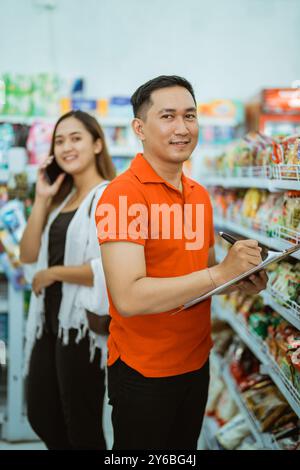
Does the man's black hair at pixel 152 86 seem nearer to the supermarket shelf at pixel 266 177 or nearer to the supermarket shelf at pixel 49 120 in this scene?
the supermarket shelf at pixel 266 177

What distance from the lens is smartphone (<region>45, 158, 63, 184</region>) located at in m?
2.41

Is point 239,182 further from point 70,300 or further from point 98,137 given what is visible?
point 70,300

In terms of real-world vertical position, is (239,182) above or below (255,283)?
above

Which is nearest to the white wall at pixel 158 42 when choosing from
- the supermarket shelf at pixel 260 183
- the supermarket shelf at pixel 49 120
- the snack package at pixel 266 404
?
the supermarket shelf at pixel 49 120

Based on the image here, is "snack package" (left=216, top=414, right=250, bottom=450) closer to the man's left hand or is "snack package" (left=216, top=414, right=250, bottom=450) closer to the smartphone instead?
the man's left hand

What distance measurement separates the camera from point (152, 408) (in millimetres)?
1550

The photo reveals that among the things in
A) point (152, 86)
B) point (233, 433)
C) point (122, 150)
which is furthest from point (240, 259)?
point (122, 150)

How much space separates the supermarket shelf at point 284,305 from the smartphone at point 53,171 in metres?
1.00

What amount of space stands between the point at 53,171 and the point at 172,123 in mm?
1082

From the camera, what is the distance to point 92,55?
187 inches

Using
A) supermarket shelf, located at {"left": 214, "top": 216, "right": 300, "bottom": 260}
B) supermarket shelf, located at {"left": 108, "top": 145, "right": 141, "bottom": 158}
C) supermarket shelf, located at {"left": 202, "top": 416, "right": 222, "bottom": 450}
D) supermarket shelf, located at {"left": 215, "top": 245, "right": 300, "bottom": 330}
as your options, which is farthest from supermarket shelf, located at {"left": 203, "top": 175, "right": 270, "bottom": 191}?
supermarket shelf, located at {"left": 202, "top": 416, "right": 222, "bottom": 450}

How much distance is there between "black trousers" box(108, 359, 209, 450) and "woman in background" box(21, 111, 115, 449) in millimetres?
546
